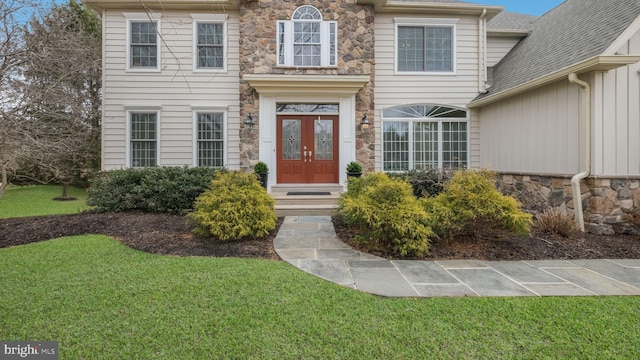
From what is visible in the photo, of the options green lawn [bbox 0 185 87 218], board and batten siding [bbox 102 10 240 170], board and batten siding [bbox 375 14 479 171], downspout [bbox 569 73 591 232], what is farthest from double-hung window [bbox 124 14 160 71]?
downspout [bbox 569 73 591 232]

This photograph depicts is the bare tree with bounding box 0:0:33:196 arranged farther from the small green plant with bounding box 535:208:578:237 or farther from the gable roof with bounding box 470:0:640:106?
the gable roof with bounding box 470:0:640:106

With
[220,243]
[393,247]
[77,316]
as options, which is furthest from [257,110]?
[77,316]

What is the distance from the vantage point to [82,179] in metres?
14.6

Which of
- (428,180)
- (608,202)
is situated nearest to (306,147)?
(428,180)

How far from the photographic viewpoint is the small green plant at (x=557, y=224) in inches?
199

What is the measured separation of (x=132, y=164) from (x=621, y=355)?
34.5 ft

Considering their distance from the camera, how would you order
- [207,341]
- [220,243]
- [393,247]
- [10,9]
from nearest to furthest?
1. [207,341]
2. [393,247]
3. [220,243]
4. [10,9]

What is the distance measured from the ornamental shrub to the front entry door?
3.53 metres

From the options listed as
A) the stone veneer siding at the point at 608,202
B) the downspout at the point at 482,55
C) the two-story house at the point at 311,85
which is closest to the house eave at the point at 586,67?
the two-story house at the point at 311,85

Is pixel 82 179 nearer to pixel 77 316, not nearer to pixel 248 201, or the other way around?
pixel 248 201

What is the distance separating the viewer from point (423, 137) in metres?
9.13

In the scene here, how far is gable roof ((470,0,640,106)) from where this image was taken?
572 cm

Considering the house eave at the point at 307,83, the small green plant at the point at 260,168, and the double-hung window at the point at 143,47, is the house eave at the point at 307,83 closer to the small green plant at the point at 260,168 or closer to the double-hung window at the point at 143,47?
the small green plant at the point at 260,168
